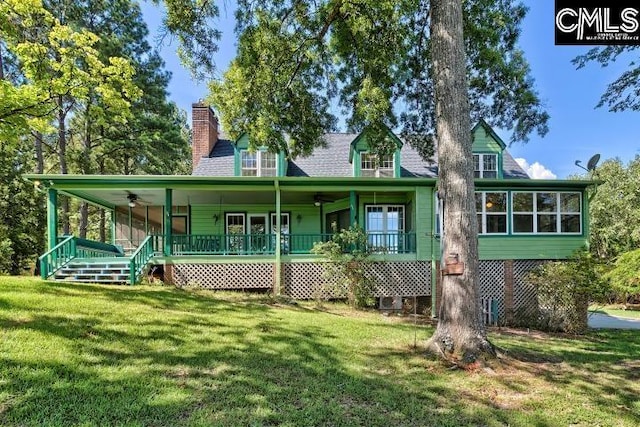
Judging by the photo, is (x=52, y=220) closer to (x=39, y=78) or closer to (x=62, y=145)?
(x=39, y=78)

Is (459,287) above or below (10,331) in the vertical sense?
above

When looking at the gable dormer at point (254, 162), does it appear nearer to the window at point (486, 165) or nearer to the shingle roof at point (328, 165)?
the shingle roof at point (328, 165)

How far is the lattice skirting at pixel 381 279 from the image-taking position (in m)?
12.1

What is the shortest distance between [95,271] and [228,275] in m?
3.88

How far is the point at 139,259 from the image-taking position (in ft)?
38.2

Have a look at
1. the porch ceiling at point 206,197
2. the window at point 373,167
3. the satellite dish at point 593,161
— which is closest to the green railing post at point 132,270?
the porch ceiling at point 206,197

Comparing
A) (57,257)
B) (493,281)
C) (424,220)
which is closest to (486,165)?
(424,220)

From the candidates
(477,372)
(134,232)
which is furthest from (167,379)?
(134,232)

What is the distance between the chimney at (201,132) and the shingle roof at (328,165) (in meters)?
0.36

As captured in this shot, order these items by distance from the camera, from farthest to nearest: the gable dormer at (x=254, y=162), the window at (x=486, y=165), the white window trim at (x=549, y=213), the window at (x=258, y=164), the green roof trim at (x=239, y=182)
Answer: the window at (x=486, y=165), the window at (x=258, y=164), the gable dormer at (x=254, y=162), the white window trim at (x=549, y=213), the green roof trim at (x=239, y=182)

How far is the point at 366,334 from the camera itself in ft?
24.7

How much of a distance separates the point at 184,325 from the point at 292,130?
217 inches

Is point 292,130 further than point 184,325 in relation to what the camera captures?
Yes

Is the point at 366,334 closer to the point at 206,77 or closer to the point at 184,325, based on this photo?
the point at 184,325
